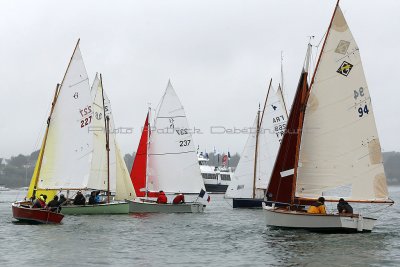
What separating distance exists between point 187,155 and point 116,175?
743 centimetres

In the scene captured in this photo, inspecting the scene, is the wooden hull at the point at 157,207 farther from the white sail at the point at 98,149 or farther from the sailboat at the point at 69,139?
the sailboat at the point at 69,139

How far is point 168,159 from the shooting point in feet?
181

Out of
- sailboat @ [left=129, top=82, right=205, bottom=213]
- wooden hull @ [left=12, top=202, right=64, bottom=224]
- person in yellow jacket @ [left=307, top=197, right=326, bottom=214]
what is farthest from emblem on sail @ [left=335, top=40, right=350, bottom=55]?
sailboat @ [left=129, top=82, right=205, bottom=213]

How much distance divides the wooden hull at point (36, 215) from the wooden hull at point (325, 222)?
13252mm

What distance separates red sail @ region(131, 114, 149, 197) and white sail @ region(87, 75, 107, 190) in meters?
5.42

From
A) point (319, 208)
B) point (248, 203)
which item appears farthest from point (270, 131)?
point (319, 208)

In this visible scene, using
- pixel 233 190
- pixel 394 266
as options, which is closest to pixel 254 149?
pixel 233 190

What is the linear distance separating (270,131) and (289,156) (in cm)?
2375

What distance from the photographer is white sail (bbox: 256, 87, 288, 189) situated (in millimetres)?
59438

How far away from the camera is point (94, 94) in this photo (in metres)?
54.0

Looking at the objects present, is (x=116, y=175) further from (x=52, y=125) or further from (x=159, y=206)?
(x=52, y=125)

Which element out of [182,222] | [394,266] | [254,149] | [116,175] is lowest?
[394,266]

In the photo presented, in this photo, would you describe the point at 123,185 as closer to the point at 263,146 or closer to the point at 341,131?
the point at 263,146

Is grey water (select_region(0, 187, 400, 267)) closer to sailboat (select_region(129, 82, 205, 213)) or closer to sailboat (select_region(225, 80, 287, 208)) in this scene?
sailboat (select_region(129, 82, 205, 213))
